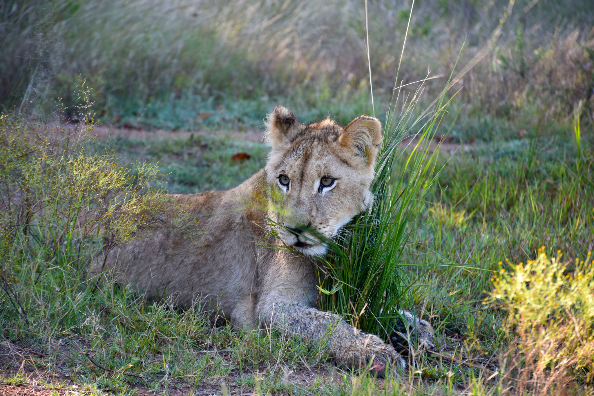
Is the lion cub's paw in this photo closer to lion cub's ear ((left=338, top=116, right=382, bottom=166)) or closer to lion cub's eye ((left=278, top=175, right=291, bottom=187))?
lion cub's eye ((left=278, top=175, right=291, bottom=187))

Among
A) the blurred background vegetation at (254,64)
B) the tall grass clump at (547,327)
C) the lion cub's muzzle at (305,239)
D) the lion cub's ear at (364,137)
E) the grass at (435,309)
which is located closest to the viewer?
the tall grass clump at (547,327)

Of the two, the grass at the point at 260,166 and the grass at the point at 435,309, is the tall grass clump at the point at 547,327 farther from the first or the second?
the grass at the point at 435,309

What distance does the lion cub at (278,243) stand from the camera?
12.6ft

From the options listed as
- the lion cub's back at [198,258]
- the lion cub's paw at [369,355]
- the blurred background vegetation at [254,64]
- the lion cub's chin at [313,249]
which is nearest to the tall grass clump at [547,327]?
the lion cub's paw at [369,355]

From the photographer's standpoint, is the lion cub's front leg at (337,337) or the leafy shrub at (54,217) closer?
the lion cub's front leg at (337,337)

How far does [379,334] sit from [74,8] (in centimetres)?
900

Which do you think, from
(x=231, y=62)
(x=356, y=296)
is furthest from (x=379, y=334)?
(x=231, y=62)

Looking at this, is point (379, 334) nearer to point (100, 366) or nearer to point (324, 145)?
point (324, 145)

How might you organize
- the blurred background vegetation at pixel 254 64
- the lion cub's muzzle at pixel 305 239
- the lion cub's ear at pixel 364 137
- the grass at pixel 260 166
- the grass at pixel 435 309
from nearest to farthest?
1. the grass at pixel 435 309
2. the grass at pixel 260 166
3. the lion cub's muzzle at pixel 305 239
4. the lion cub's ear at pixel 364 137
5. the blurred background vegetation at pixel 254 64

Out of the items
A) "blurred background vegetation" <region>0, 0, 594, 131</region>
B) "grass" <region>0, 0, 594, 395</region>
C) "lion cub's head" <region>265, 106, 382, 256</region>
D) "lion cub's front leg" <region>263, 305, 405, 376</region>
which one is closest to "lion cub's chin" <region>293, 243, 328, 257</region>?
"lion cub's head" <region>265, 106, 382, 256</region>

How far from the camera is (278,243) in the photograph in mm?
4289

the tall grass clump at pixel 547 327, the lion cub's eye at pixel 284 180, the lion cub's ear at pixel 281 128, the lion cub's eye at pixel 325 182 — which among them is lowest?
the tall grass clump at pixel 547 327

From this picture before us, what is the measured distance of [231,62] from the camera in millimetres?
11539

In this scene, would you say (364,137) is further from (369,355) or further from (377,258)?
(369,355)
